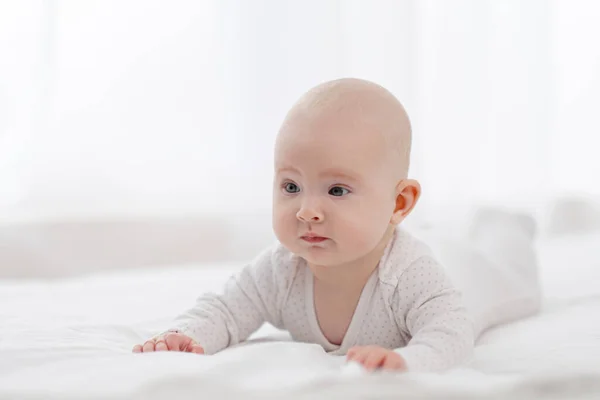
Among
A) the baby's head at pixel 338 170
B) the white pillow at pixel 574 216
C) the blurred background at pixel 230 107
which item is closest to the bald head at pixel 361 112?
the baby's head at pixel 338 170

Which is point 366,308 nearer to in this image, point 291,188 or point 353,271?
point 353,271

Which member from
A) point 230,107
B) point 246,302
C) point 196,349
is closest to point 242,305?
point 246,302

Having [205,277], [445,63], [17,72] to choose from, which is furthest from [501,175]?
[17,72]

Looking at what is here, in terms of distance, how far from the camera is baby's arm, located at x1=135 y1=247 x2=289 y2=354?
1.19m

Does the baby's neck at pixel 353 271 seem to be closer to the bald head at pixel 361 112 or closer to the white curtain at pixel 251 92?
the bald head at pixel 361 112

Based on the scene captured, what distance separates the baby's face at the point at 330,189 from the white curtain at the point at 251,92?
4.44 ft

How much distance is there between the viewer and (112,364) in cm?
92

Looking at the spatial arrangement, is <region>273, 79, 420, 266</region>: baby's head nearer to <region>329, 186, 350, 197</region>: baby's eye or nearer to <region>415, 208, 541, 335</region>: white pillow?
<region>329, 186, 350, 197</region>: baby's eye

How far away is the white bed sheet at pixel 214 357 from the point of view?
0.75m

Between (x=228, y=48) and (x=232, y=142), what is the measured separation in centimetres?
29

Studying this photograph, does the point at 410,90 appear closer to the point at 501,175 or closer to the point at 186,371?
the point at 501,175

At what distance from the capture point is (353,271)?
1.19 meters

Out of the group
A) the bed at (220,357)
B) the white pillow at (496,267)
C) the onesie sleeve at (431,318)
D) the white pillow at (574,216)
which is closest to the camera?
the bed at (220,357)

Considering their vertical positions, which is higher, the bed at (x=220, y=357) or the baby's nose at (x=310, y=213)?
the baby's nose at (x=310, y=213)
